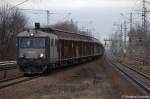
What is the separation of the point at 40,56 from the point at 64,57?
706cm

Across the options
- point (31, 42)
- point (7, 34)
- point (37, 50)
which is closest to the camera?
point (37, 50)

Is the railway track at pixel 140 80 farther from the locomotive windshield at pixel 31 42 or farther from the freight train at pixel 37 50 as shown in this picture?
the locomotive windshield at pixel 31 42

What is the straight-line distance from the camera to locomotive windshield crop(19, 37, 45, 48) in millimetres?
31459

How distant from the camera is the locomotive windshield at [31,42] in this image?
31.5m

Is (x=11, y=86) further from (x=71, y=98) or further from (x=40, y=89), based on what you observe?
(x=71, y=98)

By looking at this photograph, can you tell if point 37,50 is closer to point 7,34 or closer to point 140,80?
point 140,80

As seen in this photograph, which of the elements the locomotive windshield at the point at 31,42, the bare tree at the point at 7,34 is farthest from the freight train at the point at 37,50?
the bare tree at the point at 7,34

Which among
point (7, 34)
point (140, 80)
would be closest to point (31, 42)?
point (140, 80)

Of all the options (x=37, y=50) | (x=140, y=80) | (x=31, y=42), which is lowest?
(x=140, y=80)

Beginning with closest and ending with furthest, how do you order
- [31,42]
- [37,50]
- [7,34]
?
[37,50] < [31,42] < [7,34]

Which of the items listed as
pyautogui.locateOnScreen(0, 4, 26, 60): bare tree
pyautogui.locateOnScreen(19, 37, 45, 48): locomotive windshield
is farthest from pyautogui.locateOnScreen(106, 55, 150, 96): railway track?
pyautogui.locateOnScreen(0, 4, 26, 60): bare tree

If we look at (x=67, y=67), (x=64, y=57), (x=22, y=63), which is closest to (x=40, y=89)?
(x=22, y=63)

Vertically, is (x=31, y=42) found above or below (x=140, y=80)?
above

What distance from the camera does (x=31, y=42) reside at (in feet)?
104
